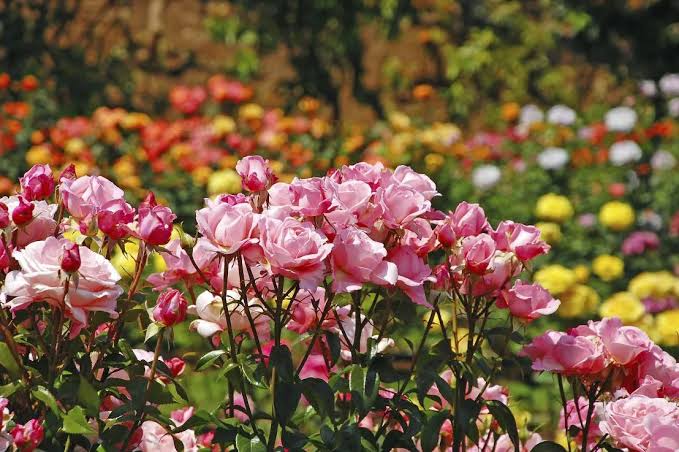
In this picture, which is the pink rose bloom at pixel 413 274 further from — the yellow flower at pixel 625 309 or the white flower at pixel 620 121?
the white flower at pixel 620 121

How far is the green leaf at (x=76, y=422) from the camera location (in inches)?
43.4

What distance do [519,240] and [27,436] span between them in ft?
1.89

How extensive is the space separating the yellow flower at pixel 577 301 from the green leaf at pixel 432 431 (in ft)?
6.95

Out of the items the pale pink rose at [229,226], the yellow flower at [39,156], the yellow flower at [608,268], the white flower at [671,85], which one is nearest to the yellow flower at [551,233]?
the yellow flower at [608,268]

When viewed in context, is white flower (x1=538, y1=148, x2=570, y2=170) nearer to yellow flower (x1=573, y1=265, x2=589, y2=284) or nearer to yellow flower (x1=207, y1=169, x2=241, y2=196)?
yellow flower (x1=573, y1=265, x2=589, y2=284)

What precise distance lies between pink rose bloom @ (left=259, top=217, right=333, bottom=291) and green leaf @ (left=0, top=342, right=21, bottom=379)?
281mm

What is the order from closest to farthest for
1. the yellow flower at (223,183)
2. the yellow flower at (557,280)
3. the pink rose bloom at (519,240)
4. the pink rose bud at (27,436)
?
the pink rose bud at (27,436), the pink rose bloom at (519,240), the yellow flower at (557,280), the yellow flower at (223,183)

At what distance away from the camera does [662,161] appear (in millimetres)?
5039

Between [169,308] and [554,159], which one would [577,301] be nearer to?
[554,159]

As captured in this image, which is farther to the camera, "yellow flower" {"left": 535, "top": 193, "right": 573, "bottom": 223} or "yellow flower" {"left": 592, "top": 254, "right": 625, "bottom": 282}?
"yellow flower" {"left": 535, "top": 193, "right": 573, "bottom": 223}

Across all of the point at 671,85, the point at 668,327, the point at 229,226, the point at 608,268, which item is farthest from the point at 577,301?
the point at 671,85

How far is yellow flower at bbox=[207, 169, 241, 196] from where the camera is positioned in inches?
153

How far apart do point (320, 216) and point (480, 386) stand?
437mm

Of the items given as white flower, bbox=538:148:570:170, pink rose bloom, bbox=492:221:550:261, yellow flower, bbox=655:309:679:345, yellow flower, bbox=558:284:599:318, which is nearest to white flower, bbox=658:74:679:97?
white flower, bbox=538:148:570:170
